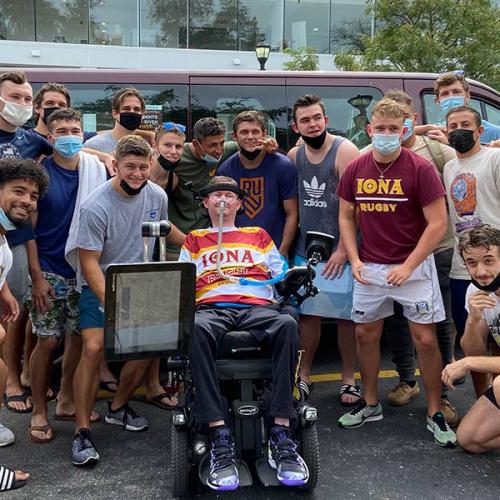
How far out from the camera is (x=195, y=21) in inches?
671

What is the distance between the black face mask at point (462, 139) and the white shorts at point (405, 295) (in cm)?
73

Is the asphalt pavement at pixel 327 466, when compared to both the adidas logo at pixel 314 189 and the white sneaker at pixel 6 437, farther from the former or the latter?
the adidas logo at pixel 314 189

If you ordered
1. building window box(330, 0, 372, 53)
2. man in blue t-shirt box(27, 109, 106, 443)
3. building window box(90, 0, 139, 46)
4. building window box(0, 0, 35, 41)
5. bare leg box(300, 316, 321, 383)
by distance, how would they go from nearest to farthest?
man in blue t-shirt box(27, 109, 106, 443) < bare leg box(300, 316, 321, 383) < building window box(0, 0, 35, 41) < building window box(90, 0, 139, 46) < building window box(330, 0, 372, 53)

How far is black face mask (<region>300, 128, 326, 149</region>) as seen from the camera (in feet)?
12.9

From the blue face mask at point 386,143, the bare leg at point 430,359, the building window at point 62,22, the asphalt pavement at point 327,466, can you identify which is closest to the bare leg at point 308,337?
the asphalt pavement at point 327,466

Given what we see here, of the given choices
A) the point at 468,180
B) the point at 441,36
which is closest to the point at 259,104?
the point at 468,180

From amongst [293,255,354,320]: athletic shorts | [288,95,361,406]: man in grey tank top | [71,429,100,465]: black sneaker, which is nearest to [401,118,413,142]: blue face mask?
[288,95,361,406]: man in grey tank top

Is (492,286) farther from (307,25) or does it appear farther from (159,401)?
(307,25)

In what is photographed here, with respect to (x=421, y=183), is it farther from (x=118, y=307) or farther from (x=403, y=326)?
(x=118, y=307)

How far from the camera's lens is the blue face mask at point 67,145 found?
3543mm

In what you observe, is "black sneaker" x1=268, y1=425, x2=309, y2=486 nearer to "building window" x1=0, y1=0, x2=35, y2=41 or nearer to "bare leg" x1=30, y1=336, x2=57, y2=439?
Answer: "bare leg" x1=30, y1=336, x2=57, y2=439

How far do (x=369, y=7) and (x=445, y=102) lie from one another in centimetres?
899

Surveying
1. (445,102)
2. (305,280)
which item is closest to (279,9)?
(445,102)

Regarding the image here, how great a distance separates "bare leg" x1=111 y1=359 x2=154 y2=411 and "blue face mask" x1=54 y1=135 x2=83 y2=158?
138 centimetres
